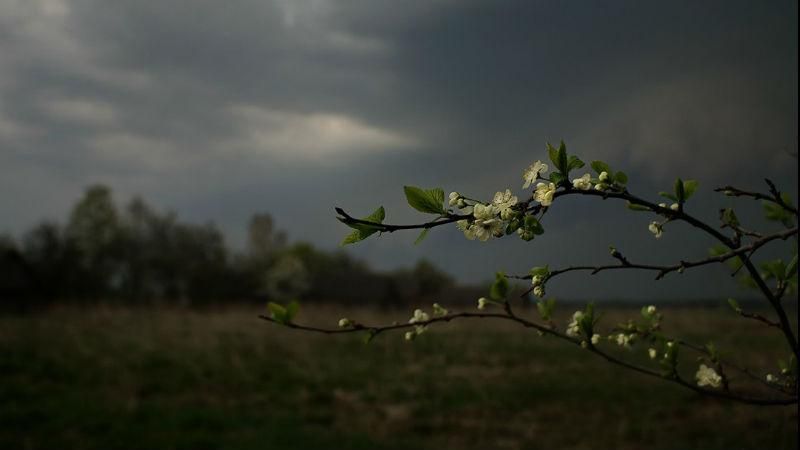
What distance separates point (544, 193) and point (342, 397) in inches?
283

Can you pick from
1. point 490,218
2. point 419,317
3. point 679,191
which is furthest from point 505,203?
point 419,317

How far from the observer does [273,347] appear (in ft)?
37.0

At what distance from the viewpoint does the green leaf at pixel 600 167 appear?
4.54ft

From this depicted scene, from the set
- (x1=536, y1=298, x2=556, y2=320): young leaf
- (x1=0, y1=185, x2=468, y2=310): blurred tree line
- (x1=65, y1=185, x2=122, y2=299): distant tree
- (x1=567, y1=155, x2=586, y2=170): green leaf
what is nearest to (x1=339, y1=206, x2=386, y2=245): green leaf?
(x1=567, y1=155, x2=586, y2=170): green leaf

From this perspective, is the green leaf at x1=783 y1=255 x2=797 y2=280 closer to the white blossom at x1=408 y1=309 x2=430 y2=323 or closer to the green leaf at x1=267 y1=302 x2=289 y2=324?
the white blossom at x1=408 y1=309 x2=430 y2=323

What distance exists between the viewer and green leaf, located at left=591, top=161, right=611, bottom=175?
138 cm

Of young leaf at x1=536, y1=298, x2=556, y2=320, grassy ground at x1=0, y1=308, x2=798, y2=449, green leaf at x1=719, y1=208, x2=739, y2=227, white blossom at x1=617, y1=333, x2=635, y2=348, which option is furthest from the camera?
grassy ground at x1=0, y1=308, x2=798, y2=449

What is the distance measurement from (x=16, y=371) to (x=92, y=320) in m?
5.99

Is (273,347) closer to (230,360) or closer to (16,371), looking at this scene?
(230,360)

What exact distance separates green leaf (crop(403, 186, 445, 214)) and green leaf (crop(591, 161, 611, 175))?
36 cm

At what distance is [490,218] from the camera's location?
4.20 feet

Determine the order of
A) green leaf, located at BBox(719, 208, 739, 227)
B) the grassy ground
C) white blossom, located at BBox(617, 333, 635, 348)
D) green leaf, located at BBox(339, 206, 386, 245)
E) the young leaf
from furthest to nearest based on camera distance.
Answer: the grassy ground → the young leaf → white blossom, located at BBox(617, 333, 635, 348) → green leaf, located at BBox(719, 208, 739, 227) → green leaf, located at BBox(339, 206, 386, 245)

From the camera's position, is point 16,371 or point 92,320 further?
point 92,320

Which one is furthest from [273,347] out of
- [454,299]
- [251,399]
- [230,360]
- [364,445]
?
[454,299]
